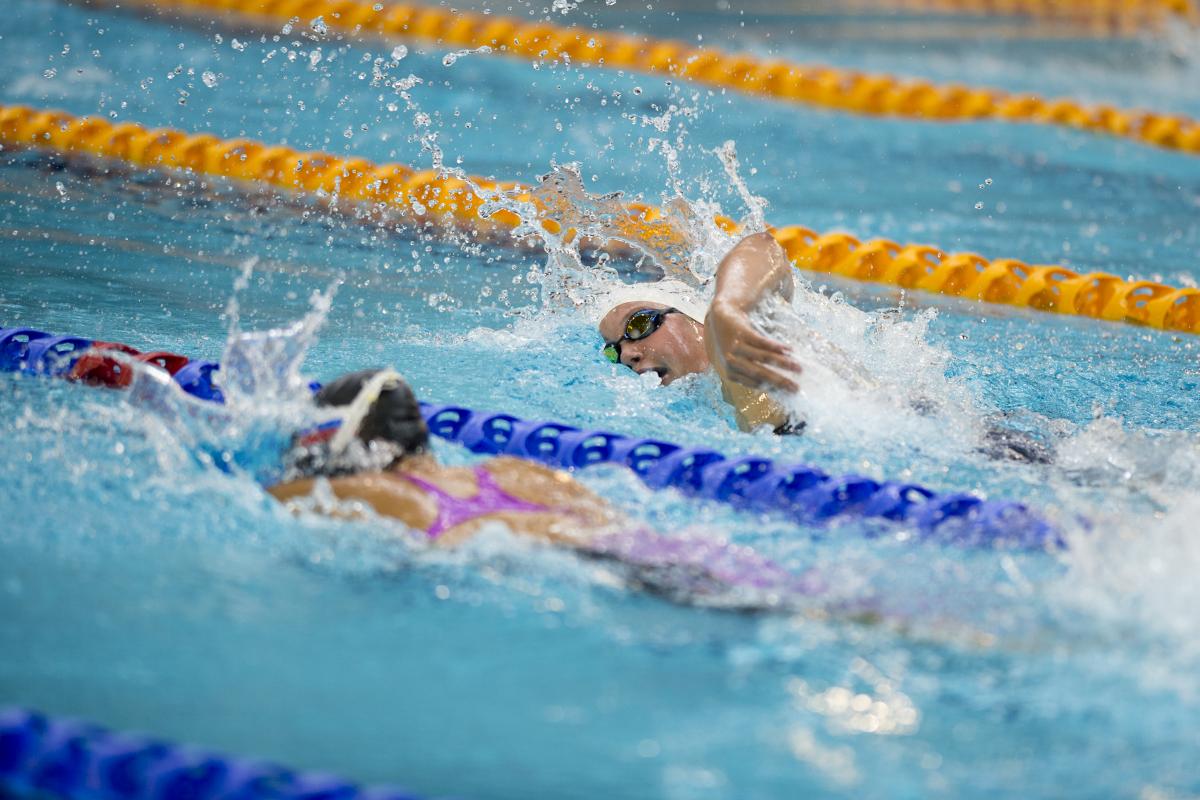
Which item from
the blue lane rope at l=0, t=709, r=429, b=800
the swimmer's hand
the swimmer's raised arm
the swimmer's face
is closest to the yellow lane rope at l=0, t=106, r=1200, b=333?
the swimmer's face

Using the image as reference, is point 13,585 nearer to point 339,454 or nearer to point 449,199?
point 339,454

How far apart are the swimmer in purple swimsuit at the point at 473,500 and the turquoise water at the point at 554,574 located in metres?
0.07

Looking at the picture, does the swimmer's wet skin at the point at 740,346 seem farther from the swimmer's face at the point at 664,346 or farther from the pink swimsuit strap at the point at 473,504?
the pink swimsuit strap at the point at 473,504

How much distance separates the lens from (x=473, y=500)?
284 cm

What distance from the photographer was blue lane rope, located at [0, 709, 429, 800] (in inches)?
79.5

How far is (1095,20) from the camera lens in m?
14.6

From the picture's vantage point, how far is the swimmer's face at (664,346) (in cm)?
400

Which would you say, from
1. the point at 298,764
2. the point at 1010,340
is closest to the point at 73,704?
the point at 298,764

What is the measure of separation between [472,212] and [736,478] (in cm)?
366

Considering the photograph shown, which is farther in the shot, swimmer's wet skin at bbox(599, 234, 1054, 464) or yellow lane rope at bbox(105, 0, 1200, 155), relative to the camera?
yellow lane rope at bbox(105, 0, 1200, 155)

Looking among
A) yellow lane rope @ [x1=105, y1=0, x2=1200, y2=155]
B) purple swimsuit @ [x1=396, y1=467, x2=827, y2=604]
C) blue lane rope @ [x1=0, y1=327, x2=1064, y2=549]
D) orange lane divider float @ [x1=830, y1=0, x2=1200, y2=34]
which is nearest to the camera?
purple swimsuit @ [x1=396, y1=467, x2=827, y2=604]

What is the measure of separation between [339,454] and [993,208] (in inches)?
220

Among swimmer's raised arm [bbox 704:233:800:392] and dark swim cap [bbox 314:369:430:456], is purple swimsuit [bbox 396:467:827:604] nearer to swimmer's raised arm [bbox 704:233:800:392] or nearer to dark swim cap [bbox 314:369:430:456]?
dark swim cap [bbox 314:369:430:456]

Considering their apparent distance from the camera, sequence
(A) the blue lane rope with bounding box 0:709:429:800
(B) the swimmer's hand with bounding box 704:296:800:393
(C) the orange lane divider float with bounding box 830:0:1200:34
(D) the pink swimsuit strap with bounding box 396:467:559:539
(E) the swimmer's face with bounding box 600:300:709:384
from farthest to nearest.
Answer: (C) the orange lane divider float with bounding box 830:0:1200:34 → (E) the swimmer's face with bounding box 600:300:709:384 → (B) the swimmer's hand with bounding box 704:296:800:393 → (D) the pink swimsuit strap with bounding box 396:467:559:539 → (A) the blue lane rope with bounding box 0:709:429:800
